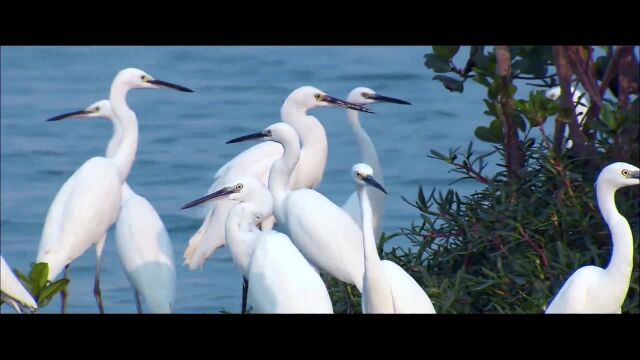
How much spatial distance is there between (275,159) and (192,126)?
685 centimetres

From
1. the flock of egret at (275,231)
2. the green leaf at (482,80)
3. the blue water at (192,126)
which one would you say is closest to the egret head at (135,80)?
the flock of egret at (275,231)

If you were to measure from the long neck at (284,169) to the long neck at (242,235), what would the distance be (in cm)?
32

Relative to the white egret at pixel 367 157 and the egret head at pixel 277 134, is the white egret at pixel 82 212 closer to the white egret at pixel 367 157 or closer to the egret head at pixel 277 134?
the egret head at pixel 277 134

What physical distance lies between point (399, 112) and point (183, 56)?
2.49 meters

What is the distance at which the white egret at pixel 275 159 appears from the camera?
19.9ft

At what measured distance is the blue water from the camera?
10242mm

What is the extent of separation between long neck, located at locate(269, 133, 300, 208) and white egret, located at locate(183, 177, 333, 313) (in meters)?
0.30

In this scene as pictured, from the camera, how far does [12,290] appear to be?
12.5 feet

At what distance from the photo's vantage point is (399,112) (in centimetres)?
1343

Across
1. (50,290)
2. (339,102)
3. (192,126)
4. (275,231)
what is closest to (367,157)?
(339,102)

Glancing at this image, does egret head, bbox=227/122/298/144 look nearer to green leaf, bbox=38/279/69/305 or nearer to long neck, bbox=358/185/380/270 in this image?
long neck, bbox=358/185/380/270

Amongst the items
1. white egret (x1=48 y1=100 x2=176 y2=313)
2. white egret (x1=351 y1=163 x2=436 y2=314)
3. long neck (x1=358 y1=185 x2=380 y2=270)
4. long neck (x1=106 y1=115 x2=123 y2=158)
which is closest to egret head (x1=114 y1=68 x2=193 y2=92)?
long neck (x1=106 y1=115 x2=123 y2=158)
